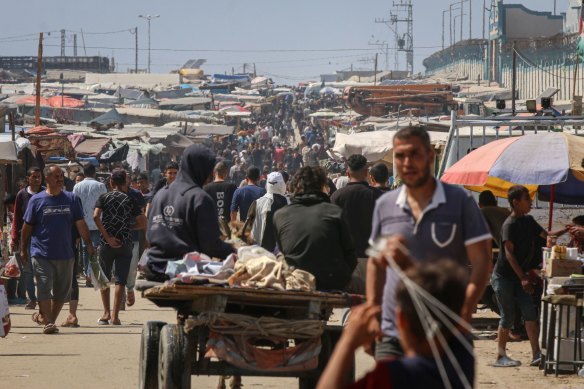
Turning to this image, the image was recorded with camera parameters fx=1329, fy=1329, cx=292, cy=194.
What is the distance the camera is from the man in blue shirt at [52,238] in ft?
42.6

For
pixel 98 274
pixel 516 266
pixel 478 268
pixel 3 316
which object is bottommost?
pixel 98 274

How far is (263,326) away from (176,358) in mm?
576

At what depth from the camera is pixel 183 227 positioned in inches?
344

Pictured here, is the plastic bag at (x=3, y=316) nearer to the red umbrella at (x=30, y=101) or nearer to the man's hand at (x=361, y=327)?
the man's hand at (x=361, y=327)

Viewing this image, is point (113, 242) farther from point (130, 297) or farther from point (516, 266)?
point (516, 266)

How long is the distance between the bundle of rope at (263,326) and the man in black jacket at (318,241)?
78cm

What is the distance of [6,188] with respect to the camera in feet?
77.6

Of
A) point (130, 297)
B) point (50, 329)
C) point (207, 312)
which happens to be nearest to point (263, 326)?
point (207, 312)

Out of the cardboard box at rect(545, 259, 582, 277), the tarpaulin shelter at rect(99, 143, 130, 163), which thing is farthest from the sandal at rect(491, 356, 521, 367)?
the tarpaulin shelter at rect(99, 143, 130, 163)

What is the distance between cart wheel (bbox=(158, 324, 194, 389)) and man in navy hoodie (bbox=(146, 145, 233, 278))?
25.6 inches

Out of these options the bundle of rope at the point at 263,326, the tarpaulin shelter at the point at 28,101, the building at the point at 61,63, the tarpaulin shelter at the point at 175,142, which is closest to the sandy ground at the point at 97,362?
the bundle of rope at the point at 263,326

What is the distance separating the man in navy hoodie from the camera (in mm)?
8641

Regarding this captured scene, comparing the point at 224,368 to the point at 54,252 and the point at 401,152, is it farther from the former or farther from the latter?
the point at 54,252

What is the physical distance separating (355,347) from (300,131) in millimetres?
74506
